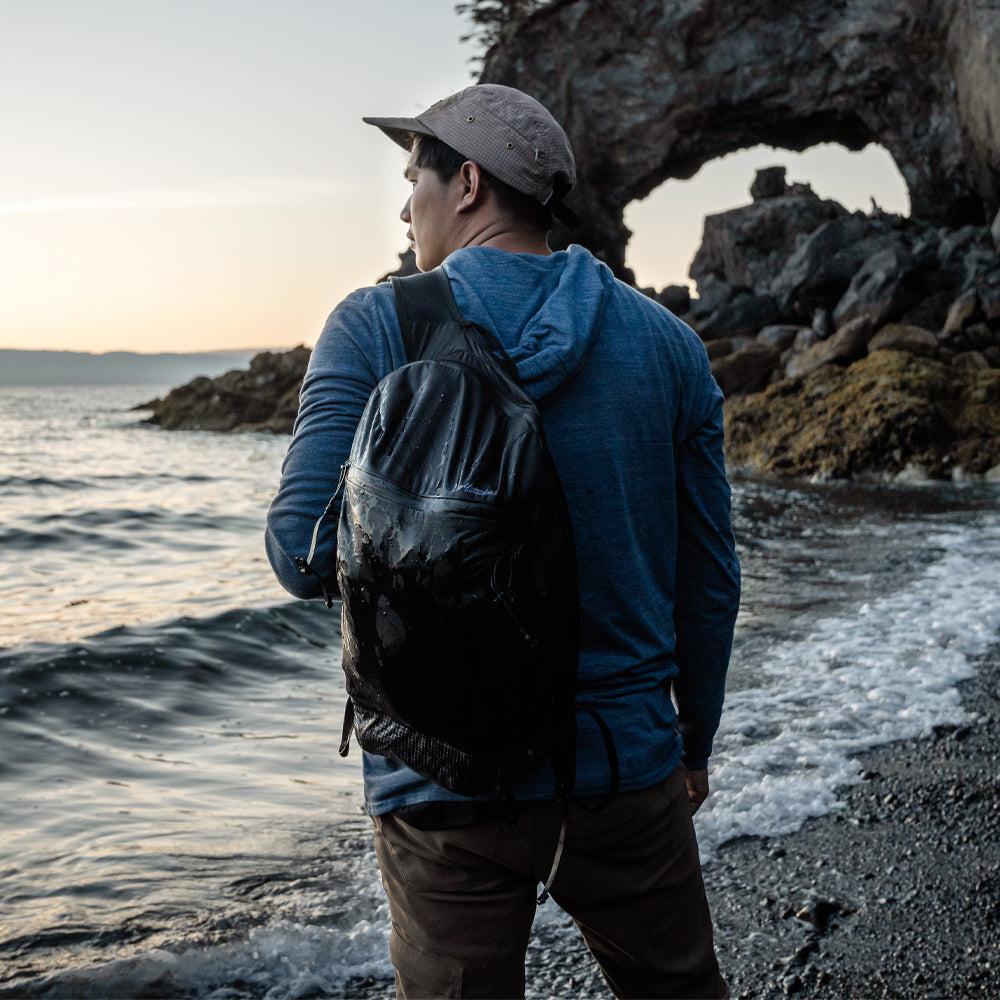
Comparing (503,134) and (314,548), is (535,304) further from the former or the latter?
(314,548)

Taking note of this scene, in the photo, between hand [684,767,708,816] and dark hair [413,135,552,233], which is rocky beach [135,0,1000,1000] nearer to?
hand [684,767,708,816]

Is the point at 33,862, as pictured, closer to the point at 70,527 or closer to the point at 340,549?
the point at 340,549

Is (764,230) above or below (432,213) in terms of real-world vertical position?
above

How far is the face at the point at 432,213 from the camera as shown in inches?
58.0

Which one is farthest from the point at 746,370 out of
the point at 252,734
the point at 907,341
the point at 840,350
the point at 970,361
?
the point at 252,734

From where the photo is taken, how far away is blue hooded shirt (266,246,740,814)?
4.22 feet

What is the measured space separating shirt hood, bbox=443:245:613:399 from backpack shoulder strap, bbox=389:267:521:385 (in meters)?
0.02

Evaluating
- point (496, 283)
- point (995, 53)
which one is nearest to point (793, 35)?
point (995, 53)

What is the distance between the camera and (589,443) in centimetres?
133

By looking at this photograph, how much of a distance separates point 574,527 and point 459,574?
0.29m

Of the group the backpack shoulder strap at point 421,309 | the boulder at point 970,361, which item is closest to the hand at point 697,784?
the backpack shoulder strap at point 421,309

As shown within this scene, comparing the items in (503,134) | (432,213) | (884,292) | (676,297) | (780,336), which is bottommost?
(432,213)

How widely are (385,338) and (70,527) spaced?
11.0 m

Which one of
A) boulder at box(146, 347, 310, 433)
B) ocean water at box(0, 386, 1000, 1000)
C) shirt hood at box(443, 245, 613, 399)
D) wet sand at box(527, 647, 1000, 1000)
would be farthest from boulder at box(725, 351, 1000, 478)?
boulder at box(146, 347, 310, 433)
